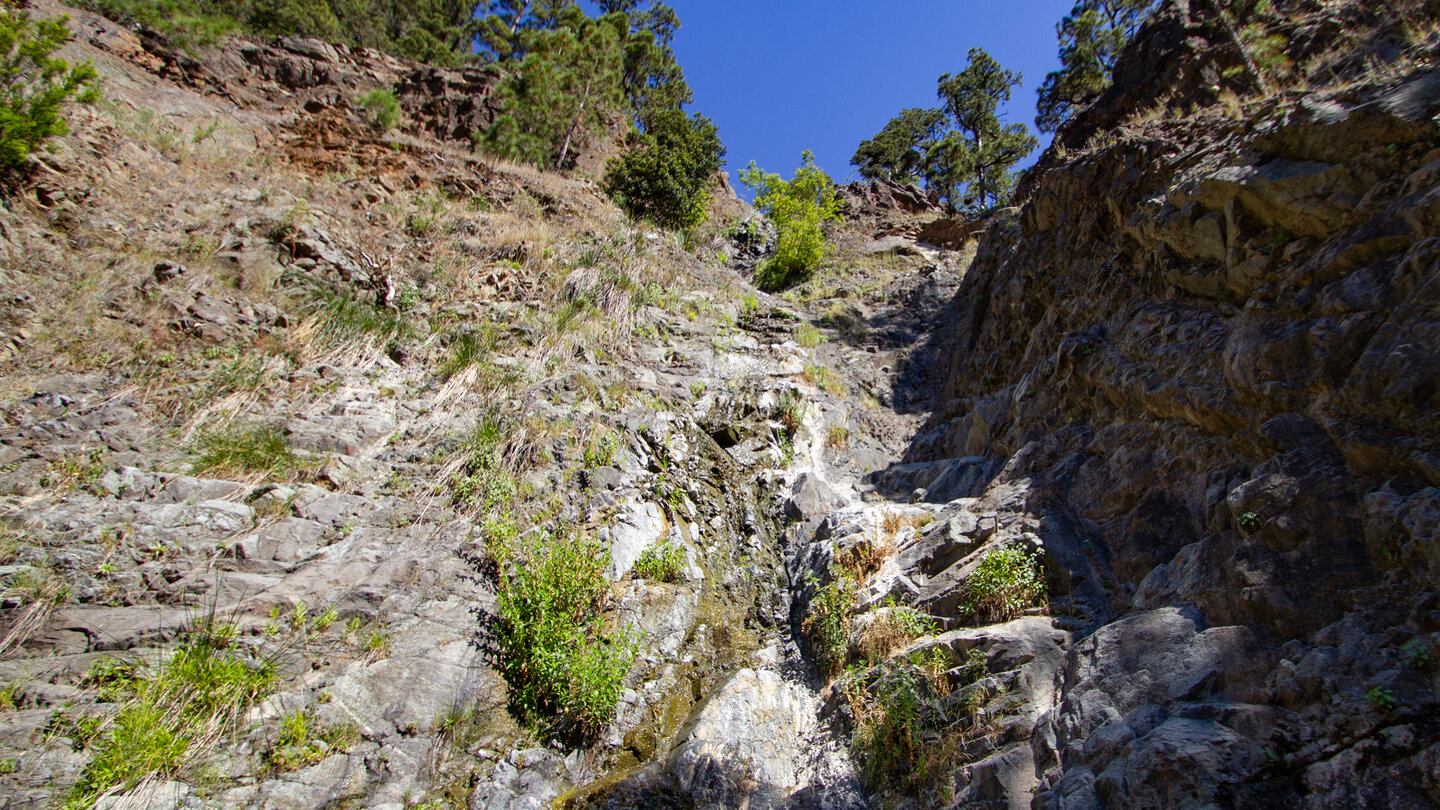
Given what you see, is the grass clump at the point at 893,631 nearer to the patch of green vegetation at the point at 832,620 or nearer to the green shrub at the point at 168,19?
the patch of green vegetation at the point at 832,620

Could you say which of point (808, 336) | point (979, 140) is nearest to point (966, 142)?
point (979, 140)

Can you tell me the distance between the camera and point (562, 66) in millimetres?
18531

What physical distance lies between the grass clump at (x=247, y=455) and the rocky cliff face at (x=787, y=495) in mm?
39

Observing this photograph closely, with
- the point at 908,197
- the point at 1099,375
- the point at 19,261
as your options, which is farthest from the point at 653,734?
the point at 908,197

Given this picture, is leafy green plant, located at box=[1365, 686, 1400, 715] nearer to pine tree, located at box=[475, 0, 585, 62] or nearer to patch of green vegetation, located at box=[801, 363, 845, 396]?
patch of green vegetation, located at box=[801, 363, 845, 396]

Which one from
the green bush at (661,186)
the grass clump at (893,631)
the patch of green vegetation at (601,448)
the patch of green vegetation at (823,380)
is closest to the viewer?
the grass clump at (893,631)

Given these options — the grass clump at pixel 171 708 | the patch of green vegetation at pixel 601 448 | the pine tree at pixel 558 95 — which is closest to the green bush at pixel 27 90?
the grass clump at pixel 171 708

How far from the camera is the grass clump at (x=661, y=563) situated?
226 inches

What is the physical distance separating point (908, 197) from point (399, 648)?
24620mm

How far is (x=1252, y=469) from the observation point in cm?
380

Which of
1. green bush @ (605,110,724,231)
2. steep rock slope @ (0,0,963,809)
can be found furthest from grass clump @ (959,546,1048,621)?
green bush @ (605,110,724,231)

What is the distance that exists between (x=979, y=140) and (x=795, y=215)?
49.4 ft

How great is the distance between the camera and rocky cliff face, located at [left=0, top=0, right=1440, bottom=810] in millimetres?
3104

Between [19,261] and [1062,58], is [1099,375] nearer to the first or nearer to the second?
[19,261]
